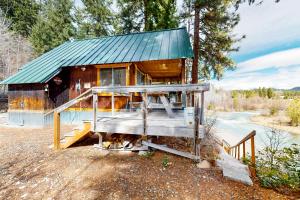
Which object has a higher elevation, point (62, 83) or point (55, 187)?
point (62, 83)

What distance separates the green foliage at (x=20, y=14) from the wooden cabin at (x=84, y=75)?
1978 centimetres

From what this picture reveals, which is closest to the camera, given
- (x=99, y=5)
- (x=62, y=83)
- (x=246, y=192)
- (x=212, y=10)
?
(x=246, y=192)

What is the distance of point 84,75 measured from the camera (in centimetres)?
999

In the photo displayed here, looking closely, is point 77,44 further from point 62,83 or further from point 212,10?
point 212,10

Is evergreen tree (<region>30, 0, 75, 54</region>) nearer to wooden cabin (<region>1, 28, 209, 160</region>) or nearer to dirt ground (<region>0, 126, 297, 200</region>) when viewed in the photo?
wooden cabin (<region>1, 28, 209, 160</region>)

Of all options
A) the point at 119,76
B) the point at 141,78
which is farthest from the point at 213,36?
the point at 119,76

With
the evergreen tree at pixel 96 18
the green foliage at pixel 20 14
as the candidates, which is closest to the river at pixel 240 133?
the evergreen tree at pixel 96 18

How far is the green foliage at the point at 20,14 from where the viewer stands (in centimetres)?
2462

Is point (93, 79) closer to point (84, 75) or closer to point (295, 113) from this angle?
point (84, 75)

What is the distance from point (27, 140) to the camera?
7.05 m

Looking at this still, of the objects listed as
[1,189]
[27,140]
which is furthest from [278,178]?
[27,140]

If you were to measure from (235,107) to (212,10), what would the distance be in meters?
49.5

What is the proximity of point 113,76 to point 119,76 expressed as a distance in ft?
1.17

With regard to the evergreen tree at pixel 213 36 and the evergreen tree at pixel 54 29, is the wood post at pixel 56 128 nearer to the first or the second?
the evergreen tree at pixel 213 36
